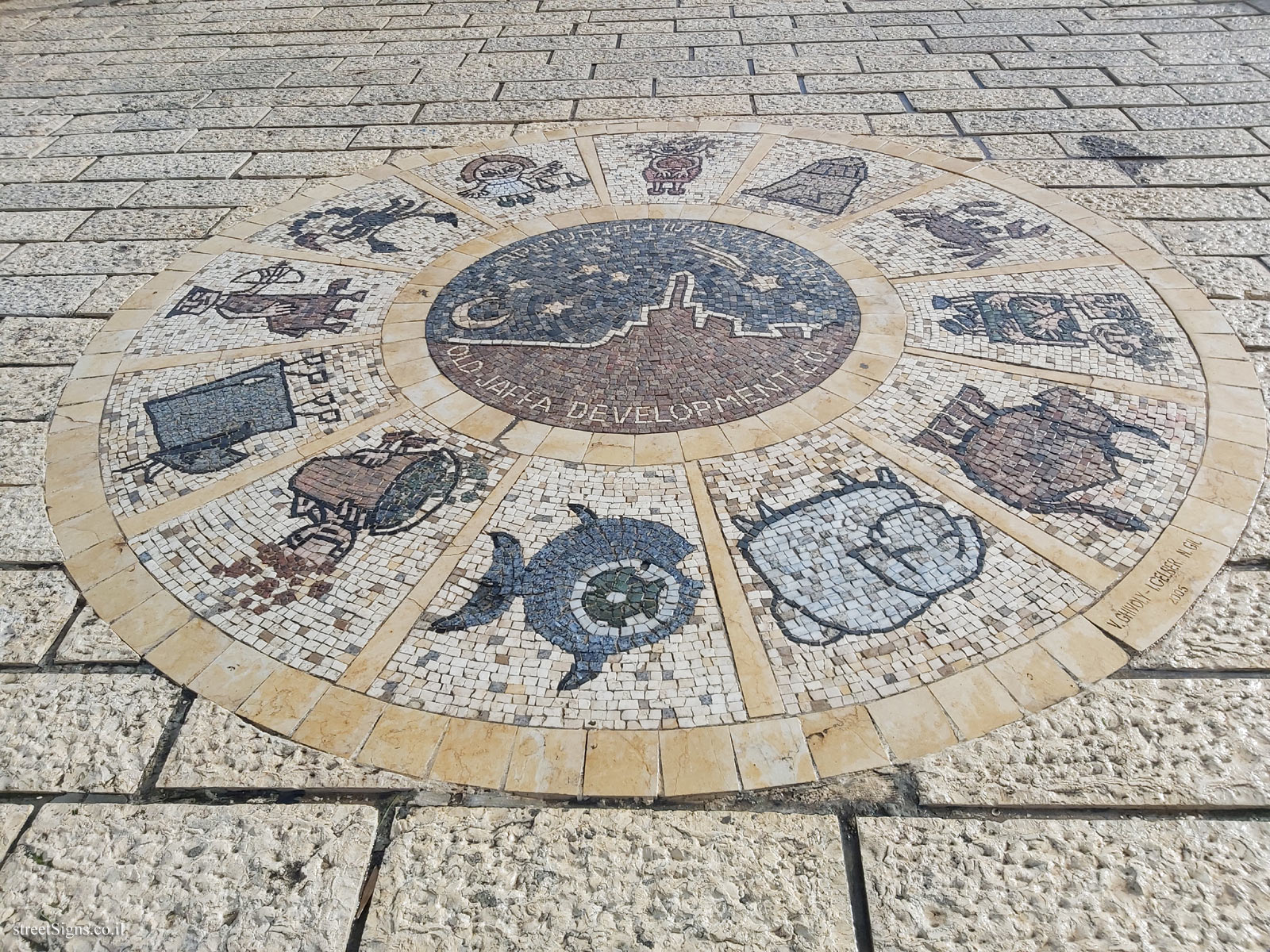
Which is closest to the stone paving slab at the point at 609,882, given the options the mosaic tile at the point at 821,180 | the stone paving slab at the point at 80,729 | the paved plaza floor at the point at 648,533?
the paved plaza floor at the point at 648,533

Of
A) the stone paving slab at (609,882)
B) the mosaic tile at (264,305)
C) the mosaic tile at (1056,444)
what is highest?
the mosaic tile at (1056,444)

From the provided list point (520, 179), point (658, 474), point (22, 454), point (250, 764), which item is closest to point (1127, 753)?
point (658, 474)

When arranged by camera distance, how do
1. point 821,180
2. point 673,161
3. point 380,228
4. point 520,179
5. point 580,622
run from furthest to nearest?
point 673,161
point 520,179
point 821,180
point 380,228
point 580,622

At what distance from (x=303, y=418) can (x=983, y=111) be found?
8.71 m

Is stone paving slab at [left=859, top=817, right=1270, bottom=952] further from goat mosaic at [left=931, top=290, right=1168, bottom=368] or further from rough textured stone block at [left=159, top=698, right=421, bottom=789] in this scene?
goat mosaic at [left=931, top=290, right=1168, bottom=368]

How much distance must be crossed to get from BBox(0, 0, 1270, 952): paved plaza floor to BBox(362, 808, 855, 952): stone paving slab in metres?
0.02

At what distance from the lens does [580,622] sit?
4.95 m

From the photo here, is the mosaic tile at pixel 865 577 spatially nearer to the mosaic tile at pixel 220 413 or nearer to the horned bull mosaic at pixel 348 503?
the horned bull mosaic at pixel 348 503

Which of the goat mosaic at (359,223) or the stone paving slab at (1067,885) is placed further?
the goat mosaic at (359,223)

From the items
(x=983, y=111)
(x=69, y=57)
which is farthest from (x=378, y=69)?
(x=983, y=111)

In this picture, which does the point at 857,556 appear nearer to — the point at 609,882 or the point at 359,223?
the point at 609,882

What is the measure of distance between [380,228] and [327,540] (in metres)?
4.41

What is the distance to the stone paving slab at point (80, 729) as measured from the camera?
4.41m

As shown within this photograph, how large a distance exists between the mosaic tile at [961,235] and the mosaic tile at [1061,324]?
1.03 ft
